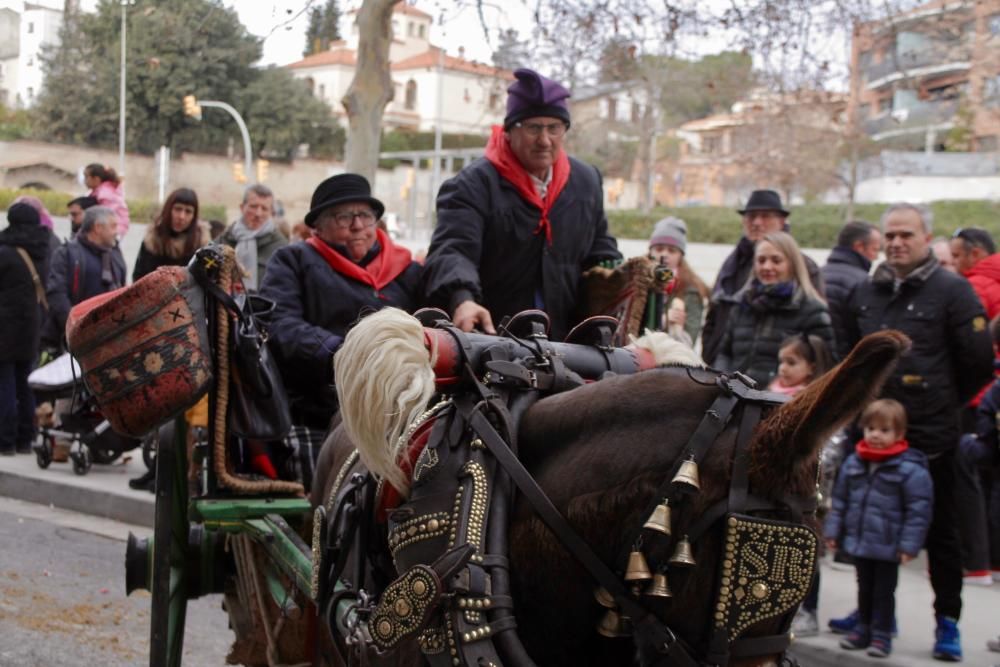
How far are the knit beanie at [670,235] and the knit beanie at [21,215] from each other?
18.2 ft

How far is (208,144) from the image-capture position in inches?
1849

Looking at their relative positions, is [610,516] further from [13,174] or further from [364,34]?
[13,174]

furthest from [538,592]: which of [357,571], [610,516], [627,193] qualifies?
[627,193]

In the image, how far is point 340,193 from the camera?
483cm

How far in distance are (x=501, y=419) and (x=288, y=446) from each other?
8.46ft

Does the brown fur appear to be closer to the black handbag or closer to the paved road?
the black handbag

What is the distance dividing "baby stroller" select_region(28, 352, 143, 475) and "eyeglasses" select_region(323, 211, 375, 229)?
15.6ft

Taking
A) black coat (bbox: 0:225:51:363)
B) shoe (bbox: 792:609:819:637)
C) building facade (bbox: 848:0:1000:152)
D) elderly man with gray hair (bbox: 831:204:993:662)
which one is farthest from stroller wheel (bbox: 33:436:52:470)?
building facade (bbox: 848:0:1000:152)

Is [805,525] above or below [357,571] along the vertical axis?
above

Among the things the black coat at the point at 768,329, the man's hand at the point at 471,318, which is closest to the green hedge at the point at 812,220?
the black coat at the point at 768,329

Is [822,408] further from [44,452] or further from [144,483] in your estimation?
[44,452]

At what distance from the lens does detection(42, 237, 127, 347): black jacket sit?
1039 centimetres

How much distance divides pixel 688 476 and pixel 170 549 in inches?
114

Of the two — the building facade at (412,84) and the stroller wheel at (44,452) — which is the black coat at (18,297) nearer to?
the stroller wheel at (44,452)
